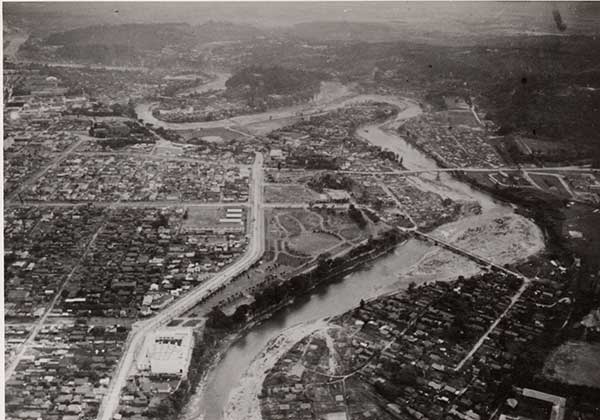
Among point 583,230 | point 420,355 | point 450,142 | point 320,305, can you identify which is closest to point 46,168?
point 320,305

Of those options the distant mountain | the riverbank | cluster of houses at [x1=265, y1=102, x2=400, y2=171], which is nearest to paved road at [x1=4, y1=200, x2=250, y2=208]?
cluster of houses at [x1=265, y1=102, x2=400, y2=171]

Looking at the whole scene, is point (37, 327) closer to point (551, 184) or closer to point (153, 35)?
point (551, 184)

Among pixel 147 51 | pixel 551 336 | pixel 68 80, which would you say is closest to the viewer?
pixel 551 336

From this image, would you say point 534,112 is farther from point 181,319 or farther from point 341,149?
point 181,319

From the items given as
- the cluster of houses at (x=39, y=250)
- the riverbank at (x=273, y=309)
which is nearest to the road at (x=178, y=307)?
the riverbank at (x=273, y=309)

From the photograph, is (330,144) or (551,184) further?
(330,144)

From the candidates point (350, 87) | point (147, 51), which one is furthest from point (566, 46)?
point (147, 51)

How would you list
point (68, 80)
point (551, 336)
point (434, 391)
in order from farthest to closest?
point (68, 80) < point (551, 336) < point (434, 391)
